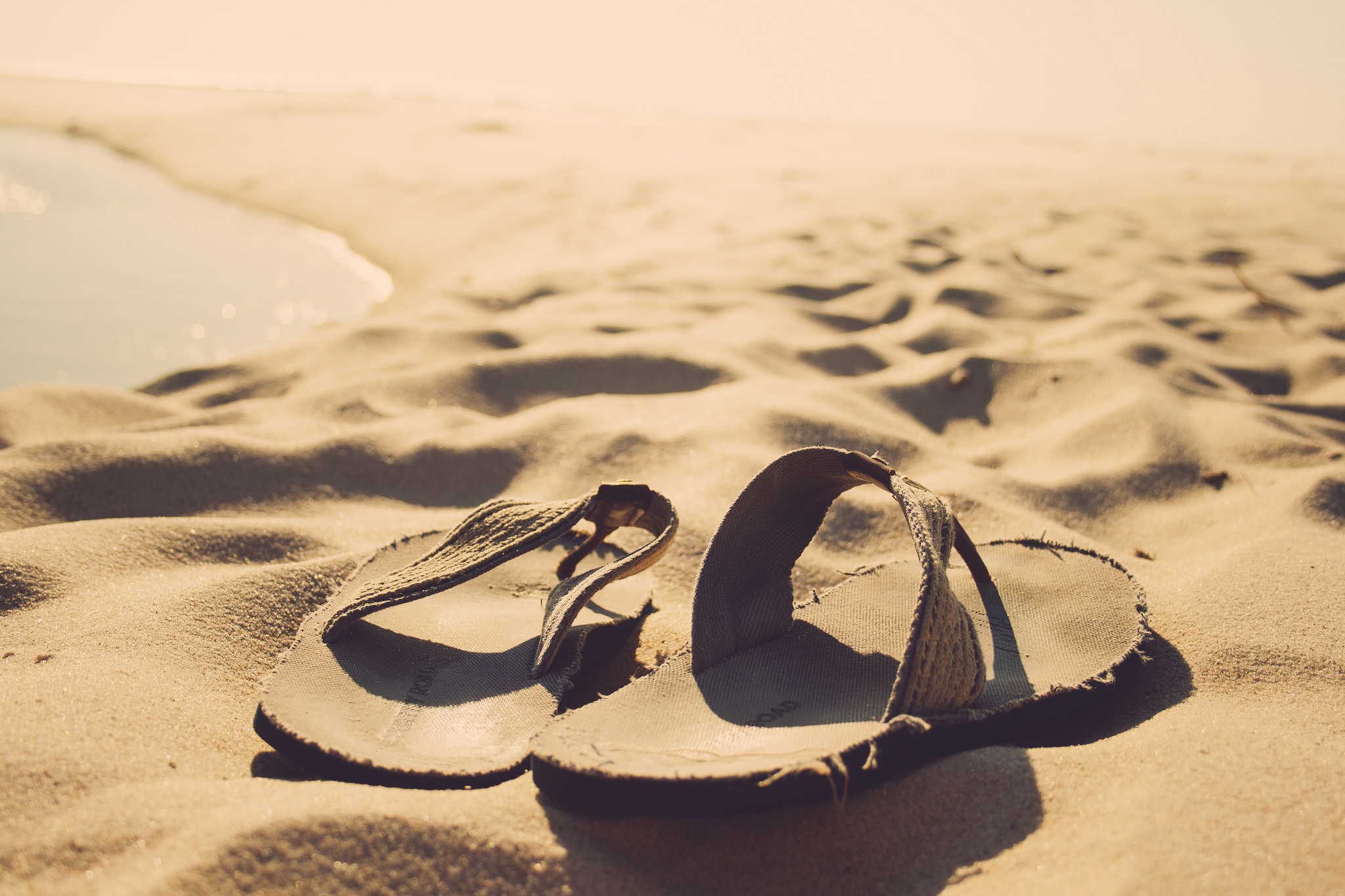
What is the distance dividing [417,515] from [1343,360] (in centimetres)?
260

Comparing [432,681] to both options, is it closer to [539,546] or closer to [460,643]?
[460,643]

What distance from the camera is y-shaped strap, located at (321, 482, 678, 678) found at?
119 cm

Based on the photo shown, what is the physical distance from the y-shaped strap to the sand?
14 centimetres

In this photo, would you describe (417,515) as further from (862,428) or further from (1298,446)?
(1298,446)

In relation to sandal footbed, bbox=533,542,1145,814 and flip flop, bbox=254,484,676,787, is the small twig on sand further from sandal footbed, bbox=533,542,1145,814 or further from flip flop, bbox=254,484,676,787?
flip flop, bbox=254,484,676,787

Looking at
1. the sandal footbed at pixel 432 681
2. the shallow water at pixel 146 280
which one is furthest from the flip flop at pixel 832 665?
the shallow water at pixel 146 280

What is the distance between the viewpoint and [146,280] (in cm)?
401

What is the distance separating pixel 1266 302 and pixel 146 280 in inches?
186

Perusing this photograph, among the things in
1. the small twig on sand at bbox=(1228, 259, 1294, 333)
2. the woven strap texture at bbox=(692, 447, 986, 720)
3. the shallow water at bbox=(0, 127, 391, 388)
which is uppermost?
the small twig on sand at bbox=(1228, 259, 1294, 333)

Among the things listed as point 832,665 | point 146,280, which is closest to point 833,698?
point 832,665

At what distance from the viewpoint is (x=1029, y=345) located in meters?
2.64

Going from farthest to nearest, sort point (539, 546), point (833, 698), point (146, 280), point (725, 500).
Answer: point (146, 280) < point (725, 500) < point (539, 546) < point (833, 698)

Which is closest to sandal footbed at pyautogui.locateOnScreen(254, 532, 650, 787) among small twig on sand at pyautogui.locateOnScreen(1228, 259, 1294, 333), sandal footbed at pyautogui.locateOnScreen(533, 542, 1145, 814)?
sandal footbed at pyautogui.locateOnScreen(533, 542, 1145, 814)

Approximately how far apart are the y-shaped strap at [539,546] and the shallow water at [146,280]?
6.70 ft
